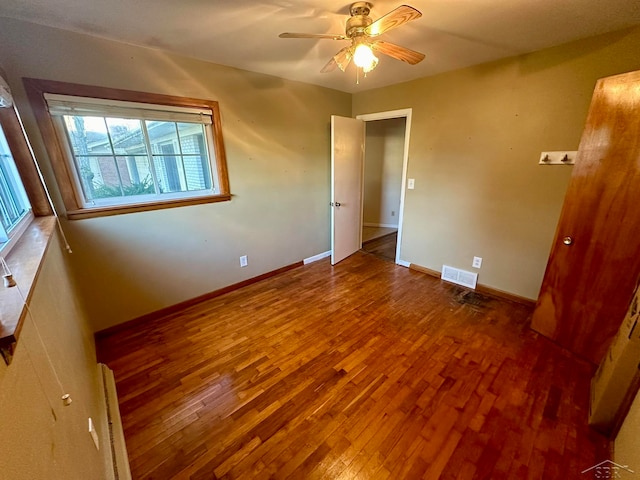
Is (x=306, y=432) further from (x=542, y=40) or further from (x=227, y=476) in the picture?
(x=542, y=40)

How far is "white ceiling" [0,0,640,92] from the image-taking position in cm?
143

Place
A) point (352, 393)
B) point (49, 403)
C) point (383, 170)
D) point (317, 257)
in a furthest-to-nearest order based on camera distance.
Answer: point (383, 170) → point (317, 257) → point (352, 393) → point (49, 403)

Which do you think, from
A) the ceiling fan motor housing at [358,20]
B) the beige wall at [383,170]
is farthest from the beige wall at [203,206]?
the beige wall at [383,170]

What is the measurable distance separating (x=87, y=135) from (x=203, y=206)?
0.93 meters

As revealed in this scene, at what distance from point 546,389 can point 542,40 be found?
7.93 feet

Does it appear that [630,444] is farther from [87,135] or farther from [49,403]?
[87,135]

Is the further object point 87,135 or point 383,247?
point 383,247

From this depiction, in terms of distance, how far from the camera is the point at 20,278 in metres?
0.78

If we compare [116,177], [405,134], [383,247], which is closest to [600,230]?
[405,134]

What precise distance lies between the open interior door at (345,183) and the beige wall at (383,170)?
4.70 feet

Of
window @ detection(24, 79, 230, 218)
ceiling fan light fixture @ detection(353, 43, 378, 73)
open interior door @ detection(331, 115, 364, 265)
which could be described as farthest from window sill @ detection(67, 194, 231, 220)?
ceiling fan light fixture @ detection(353, 43, 378, 73)

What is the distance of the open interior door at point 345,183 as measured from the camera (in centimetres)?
313

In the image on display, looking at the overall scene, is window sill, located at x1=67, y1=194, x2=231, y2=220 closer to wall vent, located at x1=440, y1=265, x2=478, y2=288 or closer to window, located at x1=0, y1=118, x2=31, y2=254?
window, located at x1=0, y1=118, x2=31, y2=254

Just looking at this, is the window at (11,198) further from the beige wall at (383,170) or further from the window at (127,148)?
the beige wall at (383,170)
